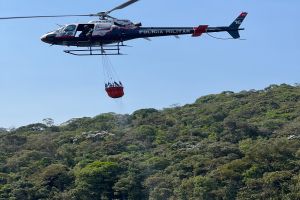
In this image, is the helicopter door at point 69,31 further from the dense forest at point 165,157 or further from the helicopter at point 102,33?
the dense forest at point 165,157

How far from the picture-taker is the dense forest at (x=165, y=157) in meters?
54.6

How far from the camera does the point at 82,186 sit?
5894 cm

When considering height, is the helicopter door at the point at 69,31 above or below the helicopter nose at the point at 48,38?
above

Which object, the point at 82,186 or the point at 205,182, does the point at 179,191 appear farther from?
the point at 82,186

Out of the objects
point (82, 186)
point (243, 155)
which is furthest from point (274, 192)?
point (82, 186)

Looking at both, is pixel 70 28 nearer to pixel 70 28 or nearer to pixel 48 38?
pixel 70 28

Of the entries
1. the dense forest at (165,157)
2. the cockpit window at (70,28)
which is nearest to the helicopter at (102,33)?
the cockpit window at (70,28)

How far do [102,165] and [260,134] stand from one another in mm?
18218

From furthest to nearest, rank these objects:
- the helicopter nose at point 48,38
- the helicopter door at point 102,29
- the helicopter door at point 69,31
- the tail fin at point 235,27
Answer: the tail fin at point 235,27 → the helicopter nose at point 48,38 → the helicopter door at point 69,31 → the helicopter door at point 102,29

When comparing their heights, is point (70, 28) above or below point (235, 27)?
above

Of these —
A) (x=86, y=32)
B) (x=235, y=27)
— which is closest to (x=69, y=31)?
(x=86, y=32)

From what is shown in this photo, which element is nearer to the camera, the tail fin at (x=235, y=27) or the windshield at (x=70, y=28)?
the windshield at (x=70, y=28)

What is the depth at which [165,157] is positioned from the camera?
64.1 meters

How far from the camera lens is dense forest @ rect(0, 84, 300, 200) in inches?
2151
